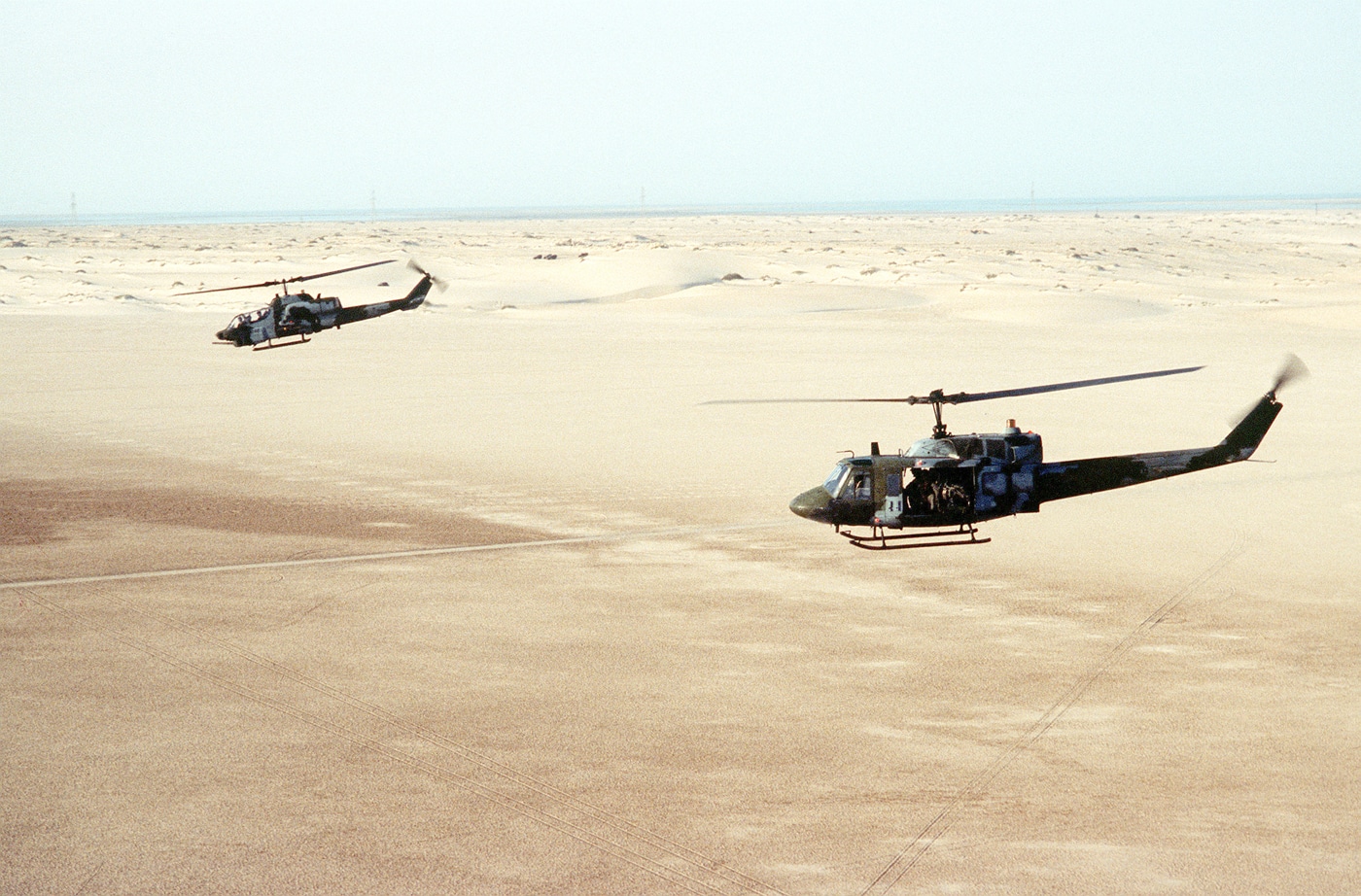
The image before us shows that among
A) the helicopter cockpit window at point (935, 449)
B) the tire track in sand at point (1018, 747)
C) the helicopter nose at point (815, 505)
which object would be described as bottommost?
the tire track in sand at point (1018, 747)

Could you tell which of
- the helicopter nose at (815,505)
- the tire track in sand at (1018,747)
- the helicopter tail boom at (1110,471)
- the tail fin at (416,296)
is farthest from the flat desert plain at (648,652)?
the tail fin at (416,296)

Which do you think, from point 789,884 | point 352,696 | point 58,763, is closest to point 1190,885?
point 789,884

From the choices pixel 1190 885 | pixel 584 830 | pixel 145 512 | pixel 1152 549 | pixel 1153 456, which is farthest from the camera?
pixel 145 512

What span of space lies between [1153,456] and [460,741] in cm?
1200

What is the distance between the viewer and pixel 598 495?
29.1m

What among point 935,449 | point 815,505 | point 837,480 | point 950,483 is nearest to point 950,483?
point 950,483

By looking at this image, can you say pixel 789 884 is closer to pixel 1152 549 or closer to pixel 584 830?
pixel 584 830

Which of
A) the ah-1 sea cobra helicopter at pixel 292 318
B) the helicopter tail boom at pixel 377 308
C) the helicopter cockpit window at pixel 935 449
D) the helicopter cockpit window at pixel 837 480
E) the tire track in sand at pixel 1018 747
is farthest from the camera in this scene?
the helicopter tail boom at pixel 377 308

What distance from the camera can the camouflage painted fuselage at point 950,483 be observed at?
2164 cm

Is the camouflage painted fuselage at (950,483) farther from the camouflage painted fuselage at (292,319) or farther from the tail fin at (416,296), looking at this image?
the tail fin at (416,296)

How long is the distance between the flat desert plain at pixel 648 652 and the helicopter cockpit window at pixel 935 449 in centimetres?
198

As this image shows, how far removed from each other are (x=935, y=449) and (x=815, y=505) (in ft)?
6.40

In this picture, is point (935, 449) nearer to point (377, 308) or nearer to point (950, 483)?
point (950, 483)

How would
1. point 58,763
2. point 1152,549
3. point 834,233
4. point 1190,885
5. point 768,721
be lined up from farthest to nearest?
1. point 834,233
2. point 1152,549
3. point 768,721
4. point 58,763
5. point 1190,885
